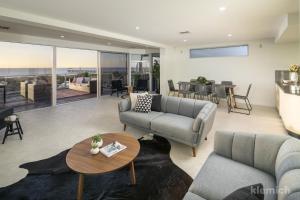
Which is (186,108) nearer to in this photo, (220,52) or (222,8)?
(222,8)

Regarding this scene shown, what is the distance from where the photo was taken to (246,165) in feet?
5.69

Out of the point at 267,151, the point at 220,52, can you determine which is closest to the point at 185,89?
the point at 220,52

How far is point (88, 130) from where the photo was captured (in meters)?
3.94

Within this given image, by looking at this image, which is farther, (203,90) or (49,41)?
(203,90)

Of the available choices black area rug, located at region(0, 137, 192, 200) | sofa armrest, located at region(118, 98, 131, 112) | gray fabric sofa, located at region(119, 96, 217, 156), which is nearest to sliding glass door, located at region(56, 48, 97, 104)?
sofa armrest, located at region(118, 98, 131, 112)

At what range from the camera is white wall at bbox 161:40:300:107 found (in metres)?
6.16

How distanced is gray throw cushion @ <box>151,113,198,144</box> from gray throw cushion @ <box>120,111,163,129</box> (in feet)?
0.50

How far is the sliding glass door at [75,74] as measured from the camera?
7.01m

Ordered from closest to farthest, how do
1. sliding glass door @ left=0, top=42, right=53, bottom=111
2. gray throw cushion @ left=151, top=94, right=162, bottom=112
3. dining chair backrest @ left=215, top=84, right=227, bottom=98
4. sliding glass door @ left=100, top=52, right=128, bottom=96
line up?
1. gray throw cushion @ left=151, top=94, right=162, bottom=112
2. sliding glass door @ left=0, top=42, right=53, bottom=111
3. dining chair backrest @ left=215, top=84, right=227, bottom=98
4. sliding glass door @ left=100, top=52, right=128, bottom=96

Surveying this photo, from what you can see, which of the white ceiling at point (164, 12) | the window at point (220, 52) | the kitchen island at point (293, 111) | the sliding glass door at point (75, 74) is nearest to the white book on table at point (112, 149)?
the white ceiling at point (164, 12)

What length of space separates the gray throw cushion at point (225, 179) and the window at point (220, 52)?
21.4 feet

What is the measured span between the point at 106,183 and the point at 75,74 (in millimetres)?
6824

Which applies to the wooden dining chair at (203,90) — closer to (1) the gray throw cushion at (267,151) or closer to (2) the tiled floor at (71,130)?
(2) the tiled floor at (71,130)

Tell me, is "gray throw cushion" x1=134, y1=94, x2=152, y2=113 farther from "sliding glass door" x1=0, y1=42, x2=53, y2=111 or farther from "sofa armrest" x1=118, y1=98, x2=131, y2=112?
"sliding glass door" x1=0, y1=42, x2=53, y2=111
